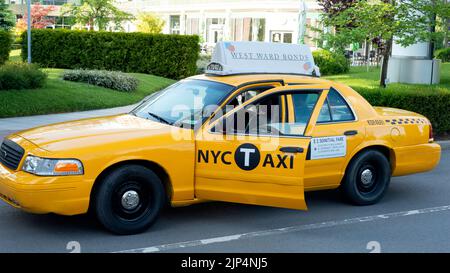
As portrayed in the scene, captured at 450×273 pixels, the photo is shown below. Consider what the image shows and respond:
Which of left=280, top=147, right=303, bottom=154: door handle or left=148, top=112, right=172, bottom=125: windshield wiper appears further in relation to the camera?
left=148, top=112, right=172, bottom=125: windshield wiper

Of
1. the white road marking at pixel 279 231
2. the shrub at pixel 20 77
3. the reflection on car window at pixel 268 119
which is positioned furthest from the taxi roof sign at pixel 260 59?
the shrub at pixel 20 77

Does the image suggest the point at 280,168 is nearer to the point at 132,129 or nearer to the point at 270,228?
the point at 270,228

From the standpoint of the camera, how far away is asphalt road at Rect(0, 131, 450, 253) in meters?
5.59

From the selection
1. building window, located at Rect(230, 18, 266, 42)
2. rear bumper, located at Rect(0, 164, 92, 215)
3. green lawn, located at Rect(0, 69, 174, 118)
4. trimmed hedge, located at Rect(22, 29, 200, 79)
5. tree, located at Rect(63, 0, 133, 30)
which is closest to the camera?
rear bumper, located at Rect(0, 164, 92, 215)

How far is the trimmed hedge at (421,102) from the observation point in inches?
470

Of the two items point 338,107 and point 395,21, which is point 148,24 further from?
point 338,107

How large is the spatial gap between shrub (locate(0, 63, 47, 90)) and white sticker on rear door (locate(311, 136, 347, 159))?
10.3m

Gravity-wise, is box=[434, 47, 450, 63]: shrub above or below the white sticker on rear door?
above

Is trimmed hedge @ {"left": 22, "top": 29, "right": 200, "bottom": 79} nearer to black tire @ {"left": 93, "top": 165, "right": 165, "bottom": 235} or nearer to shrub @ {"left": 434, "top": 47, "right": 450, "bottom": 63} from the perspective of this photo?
black tire @ {"left": 93, "top": 165, "right": 165, "bottom": 235}

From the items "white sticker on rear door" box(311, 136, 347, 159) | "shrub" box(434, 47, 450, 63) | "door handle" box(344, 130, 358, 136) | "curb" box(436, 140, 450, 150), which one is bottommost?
"curb" box(436, 140, 450, 150)

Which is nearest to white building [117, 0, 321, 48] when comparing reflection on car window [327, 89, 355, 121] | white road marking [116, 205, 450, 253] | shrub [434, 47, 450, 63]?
shrub [434, 47, 450, 63]

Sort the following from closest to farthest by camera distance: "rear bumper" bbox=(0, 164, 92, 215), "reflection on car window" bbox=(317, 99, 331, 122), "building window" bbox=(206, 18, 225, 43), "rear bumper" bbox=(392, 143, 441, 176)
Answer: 1. "rear bumper" bbox=(0, 164, 92, 215)
2. "reflection on car window" bbox=(317, 99, 331, 122)
3. "rear bumper" bbox=(392, 143, 441, 176)
4. "building window" bbox=(206, 18, 225, 43)
